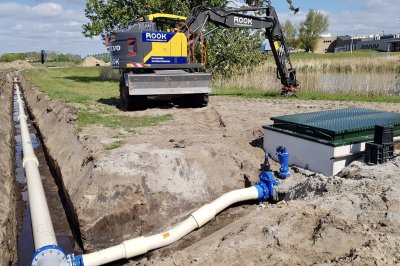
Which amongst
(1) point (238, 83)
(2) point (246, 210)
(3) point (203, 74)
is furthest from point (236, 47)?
(2) point (246, 210)

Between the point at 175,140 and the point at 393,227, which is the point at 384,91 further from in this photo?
the point at 393,227

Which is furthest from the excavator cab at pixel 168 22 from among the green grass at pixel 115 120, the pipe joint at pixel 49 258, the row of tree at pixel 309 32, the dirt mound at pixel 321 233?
the row of tree at pixel 309 32

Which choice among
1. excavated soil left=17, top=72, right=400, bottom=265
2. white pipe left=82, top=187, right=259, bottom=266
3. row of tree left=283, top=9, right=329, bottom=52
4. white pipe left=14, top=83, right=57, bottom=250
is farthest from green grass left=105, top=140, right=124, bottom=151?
row of tree left=283, top=9, right=329, bottom=52

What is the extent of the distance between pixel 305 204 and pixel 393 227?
3.52ft

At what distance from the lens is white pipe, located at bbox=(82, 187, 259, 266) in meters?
4.95

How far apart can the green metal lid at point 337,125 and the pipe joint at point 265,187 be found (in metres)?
1.27

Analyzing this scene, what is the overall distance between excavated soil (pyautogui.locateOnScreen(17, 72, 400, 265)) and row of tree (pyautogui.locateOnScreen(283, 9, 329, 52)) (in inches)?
2573

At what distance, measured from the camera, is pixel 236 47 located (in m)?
22.2

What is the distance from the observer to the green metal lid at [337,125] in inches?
277

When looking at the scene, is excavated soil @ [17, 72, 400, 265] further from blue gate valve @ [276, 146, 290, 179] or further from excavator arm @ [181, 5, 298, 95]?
excavator arm @ [181, 5, 298, 95]

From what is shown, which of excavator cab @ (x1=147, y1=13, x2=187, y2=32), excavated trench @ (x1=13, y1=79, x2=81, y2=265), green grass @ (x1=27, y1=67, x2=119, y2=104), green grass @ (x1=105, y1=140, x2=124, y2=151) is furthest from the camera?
green grass @ (x1=27, y1=67, x2=119, y2=104)

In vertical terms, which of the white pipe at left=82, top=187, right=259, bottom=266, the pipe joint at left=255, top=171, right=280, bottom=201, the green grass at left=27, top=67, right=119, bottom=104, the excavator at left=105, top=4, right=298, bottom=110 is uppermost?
the excavator at left=105, top=4, right=298, bottom=110

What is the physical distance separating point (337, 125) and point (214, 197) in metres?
2.68

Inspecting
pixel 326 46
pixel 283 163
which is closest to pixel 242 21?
pixel 283 163
